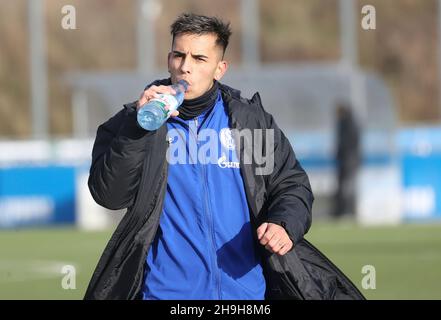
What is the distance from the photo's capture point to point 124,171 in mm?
5367

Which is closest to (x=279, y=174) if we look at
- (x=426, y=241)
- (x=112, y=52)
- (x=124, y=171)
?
(x=124, y=171)

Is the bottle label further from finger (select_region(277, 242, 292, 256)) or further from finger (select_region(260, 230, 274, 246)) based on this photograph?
finger (select_region(277, 242, 292, 256))

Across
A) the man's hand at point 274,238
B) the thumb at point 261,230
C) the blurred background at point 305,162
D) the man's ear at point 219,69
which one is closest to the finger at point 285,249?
the man's hand at point 274,238

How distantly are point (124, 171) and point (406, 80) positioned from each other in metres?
42.3

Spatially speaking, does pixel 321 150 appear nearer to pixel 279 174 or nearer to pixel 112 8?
pixel 279 174

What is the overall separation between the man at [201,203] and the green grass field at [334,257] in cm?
570

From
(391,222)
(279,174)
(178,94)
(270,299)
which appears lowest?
(391,222)

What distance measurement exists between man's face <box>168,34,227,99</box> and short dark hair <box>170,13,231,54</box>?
1.0 inches

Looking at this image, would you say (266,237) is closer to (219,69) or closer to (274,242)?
(274,242)

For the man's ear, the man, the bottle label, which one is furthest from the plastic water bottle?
the man's ear

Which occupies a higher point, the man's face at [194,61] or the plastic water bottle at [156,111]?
the man's face at [194,61]

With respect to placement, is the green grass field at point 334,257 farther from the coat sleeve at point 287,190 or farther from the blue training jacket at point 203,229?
the blue training jacket at point 203,229

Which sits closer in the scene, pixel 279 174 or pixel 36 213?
pixel 279 174

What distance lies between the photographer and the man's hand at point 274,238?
531 centimetres
